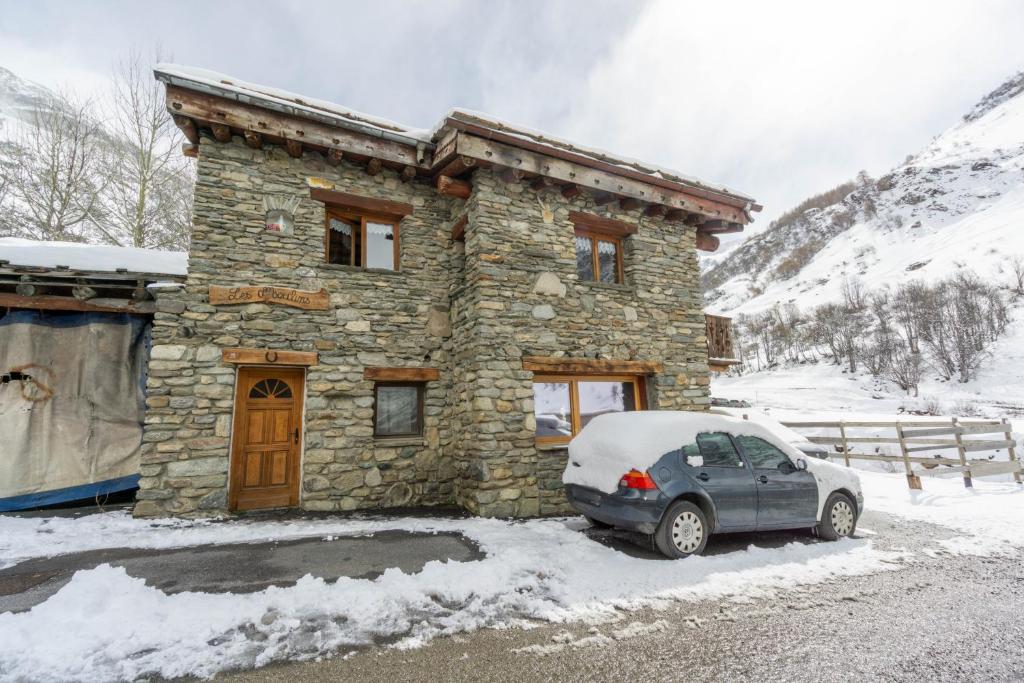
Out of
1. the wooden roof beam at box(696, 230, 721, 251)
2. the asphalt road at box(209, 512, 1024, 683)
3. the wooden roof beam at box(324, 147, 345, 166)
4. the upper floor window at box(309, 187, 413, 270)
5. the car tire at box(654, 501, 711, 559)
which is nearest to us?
the asphalt road at box(209, 512, 1024, 683)

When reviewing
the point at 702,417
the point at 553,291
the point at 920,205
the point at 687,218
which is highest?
the point at 920,205

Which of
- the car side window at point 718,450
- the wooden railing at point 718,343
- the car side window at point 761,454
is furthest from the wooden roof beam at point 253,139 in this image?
the wooden railing at point 718,343

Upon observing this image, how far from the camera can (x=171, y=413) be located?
5789mm

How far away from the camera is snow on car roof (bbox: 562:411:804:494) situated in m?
4.71

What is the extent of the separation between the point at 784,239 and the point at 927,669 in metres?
71.7

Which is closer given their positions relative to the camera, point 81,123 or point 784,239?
point 81,123

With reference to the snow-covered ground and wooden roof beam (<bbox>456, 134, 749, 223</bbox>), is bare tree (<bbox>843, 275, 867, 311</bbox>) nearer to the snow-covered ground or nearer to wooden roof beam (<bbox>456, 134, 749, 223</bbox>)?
wooden roof beam (<bbox>456, 134, 749, 223</bbox>)

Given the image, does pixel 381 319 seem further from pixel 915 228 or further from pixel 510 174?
pixel 915 228

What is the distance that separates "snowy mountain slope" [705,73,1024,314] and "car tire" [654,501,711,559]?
3741 cm

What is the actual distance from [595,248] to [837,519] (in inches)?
207

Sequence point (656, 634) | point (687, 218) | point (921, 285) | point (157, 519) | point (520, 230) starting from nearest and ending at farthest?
1. point (656, 634)
2. point (157, 519)
3. point (520, 230)
4. point (687, 218)
5. point (921, 285)

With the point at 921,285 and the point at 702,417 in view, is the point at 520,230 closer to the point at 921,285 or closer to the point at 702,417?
the point at 702,417

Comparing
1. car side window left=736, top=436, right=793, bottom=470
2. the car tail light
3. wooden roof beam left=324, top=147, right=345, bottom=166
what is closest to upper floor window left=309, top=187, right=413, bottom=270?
wooden roof beam left=324, top=147, right=345, bottom=166

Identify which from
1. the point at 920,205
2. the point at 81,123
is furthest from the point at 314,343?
the point at 920,205
